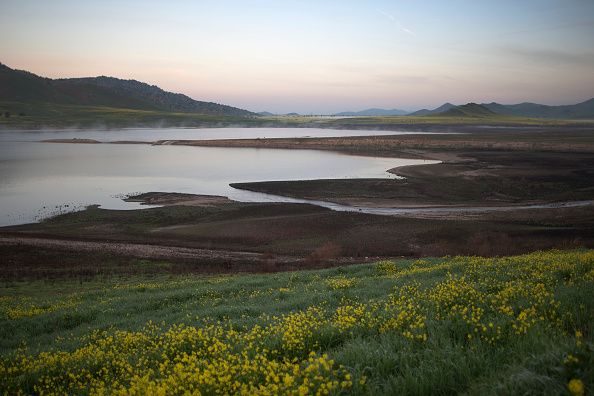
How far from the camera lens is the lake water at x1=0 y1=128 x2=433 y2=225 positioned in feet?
172

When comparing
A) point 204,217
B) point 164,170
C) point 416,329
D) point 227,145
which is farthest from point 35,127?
point 416,329

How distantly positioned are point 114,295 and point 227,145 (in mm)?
116570

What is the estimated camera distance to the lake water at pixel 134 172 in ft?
172

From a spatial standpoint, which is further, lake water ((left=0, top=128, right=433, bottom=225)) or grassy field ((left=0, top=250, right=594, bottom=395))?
lake water ((left=0, top=128, right=433, bottom=225))

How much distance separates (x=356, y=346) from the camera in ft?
20.0

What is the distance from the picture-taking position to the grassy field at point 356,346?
4.78 m

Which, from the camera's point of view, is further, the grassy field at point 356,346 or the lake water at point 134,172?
the lake water at point 134,172

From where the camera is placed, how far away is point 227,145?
132m

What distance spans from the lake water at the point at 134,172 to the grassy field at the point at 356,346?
4120 centimetres

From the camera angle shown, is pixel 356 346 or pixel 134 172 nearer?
pixel 356 346

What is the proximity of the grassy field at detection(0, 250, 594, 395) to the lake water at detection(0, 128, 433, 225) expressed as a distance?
135 feet

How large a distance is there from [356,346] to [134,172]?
255 feet

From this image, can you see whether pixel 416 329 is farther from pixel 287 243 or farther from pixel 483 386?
pixel 287 243

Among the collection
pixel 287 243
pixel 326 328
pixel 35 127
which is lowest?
pixel 287 243
